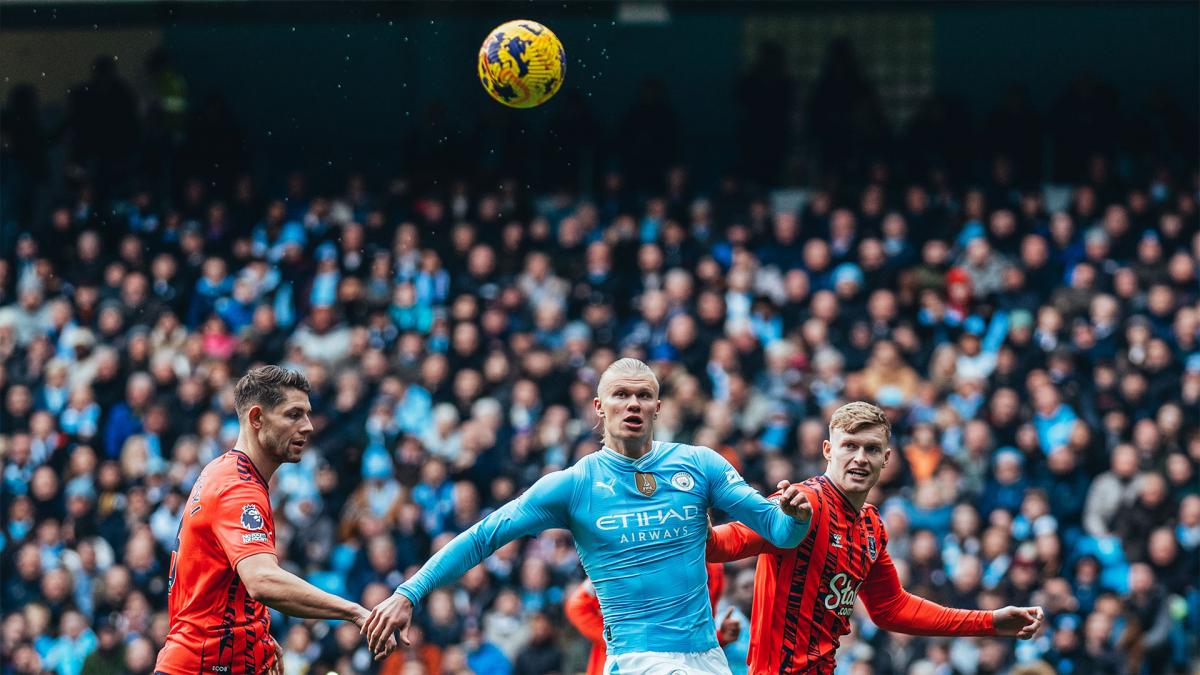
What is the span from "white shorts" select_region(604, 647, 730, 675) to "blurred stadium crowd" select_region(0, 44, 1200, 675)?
6.16 m

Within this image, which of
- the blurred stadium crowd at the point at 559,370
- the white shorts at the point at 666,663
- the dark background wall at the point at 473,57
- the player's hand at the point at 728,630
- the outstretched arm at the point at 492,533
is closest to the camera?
the outstretched arm at the point at 492,533

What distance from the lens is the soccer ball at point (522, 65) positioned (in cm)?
998

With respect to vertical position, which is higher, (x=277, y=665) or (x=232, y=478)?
(x=232, y=478)

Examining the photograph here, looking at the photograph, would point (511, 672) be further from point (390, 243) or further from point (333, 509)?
point (390, 243)

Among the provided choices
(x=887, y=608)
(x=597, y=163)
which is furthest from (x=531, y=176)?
(x=887, y=608)

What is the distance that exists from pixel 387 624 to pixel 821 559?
2008mm

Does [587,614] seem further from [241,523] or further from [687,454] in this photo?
[241,523]

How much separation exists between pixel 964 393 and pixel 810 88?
621 cm

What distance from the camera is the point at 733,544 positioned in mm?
Answer: 7555

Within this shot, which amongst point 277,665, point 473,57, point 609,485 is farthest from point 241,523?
point 473,57

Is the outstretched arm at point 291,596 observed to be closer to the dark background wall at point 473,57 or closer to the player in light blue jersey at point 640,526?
the player in light blue jersey at point 640,526

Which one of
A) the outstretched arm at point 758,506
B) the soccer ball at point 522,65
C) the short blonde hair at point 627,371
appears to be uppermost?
the soccer ball at point 522,65

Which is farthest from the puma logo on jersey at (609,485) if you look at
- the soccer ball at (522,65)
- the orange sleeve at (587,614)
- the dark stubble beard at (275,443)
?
the soccer ball at (522,65)

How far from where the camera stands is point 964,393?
49.9 ft
